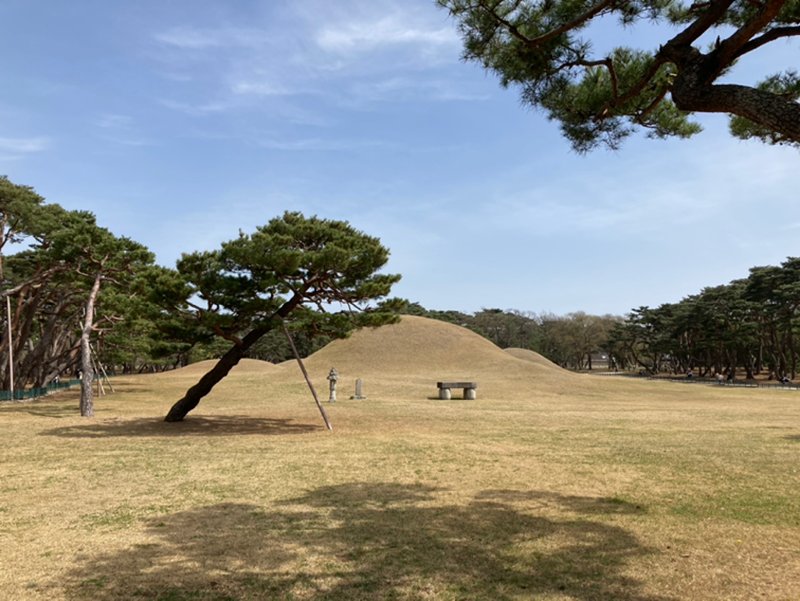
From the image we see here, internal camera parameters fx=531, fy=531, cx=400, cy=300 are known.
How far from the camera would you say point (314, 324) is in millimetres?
14656

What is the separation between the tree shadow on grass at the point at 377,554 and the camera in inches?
160

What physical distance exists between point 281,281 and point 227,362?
334 cm

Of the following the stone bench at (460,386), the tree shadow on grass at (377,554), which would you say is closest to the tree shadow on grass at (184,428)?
the tree shadow on grass at (377,554)

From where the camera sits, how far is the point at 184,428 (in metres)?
14.2

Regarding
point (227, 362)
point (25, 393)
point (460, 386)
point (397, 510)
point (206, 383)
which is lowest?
point (397, 510)

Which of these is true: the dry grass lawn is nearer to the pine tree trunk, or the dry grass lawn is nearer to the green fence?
the pine tree trunk

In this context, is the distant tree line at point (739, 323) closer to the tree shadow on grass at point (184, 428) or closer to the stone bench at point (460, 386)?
the stone bench at point (460, 386)

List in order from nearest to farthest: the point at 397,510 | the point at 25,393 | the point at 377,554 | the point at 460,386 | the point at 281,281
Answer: the point at 377,554
the point at 397,510
the point at 281,281
the point at 25,393
the point at 460,386

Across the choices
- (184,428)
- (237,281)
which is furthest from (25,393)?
(237,281)

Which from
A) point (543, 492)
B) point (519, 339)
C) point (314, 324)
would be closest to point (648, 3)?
point (543, 492)

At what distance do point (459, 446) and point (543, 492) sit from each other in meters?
4.18

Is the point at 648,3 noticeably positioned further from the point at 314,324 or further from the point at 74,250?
the point at 74,250

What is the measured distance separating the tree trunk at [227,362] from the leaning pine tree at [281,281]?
0.10 ft

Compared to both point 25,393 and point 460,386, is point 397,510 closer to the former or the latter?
point 460,386
